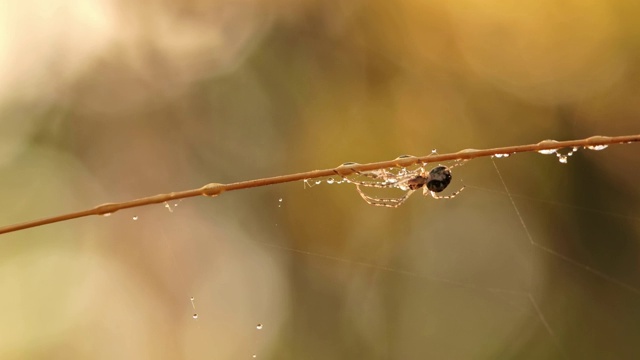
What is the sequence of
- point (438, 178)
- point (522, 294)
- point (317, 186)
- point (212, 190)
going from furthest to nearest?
A: point (317, 186) < point (522, 294) < point (438, 178) < point (212, 190)

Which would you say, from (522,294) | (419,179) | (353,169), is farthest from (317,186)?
(353,169)

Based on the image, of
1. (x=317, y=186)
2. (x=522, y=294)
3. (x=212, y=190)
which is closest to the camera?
(x=212, y=190)

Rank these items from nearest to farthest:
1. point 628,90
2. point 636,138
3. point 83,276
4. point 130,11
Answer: point 636,138 < point 628,90 < point 83,276 < point 130,11

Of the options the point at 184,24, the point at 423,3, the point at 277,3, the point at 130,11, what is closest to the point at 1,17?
the point at 130,11

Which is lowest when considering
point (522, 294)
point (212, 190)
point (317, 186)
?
point (522, 294)

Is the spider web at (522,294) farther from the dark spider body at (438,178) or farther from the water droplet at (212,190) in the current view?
the water droplet at (212,190)

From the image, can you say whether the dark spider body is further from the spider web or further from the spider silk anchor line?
the spider web

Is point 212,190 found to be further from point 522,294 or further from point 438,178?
point 522,294

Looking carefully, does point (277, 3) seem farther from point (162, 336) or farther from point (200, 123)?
point (162, 336)
